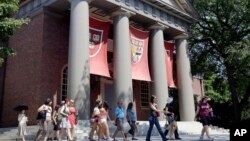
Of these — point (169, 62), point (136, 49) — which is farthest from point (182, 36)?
point (136, 49)

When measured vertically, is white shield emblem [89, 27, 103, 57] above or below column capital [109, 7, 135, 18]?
below

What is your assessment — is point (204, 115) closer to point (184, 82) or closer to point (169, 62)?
point (184, 82)

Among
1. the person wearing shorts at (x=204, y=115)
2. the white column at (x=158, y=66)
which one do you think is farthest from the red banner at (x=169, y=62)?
the person wearing shorts at (x=204, y=115)

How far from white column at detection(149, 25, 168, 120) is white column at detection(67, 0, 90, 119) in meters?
5.92

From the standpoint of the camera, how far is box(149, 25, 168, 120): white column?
19.6 m

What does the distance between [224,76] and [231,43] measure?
11.3 feet

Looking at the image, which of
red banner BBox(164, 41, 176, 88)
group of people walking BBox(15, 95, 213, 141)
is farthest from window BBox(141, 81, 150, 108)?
group of people walking BBox(15, 95, 213, 141)

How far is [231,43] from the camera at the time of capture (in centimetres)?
2269

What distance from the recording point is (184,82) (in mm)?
22234

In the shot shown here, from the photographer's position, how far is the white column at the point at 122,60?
55.9ft

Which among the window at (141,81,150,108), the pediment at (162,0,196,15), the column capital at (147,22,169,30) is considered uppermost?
the pediment at (162,0,196,15)

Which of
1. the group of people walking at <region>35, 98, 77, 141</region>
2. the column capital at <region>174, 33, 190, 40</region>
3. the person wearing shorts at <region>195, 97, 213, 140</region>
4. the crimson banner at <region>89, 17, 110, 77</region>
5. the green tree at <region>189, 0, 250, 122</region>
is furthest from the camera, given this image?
the column capital at <region>174, 33, 190, 40</region>

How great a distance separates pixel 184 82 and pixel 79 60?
9656mm

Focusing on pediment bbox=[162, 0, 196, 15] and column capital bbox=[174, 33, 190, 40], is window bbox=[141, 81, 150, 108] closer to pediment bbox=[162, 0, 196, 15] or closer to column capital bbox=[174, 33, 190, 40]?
column capital bbox=[174, 33, 190, 40]
